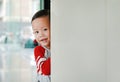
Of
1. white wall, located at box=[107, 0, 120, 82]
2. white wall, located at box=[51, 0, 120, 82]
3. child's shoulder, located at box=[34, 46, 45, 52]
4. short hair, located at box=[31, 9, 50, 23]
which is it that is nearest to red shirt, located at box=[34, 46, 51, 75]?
child's shoulder, located at box=[34, 46, 45, 52]

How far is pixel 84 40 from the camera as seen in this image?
1.60 m

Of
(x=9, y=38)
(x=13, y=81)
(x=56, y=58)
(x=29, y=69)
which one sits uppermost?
(x=9, y=38)

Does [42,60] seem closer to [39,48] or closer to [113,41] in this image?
[39,48]

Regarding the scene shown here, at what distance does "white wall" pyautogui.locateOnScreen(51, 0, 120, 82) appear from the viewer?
4.82ft

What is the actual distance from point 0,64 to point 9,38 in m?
0.29

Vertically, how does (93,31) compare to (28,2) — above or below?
below

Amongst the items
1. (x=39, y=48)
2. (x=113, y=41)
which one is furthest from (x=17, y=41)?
(x=113, y=41)

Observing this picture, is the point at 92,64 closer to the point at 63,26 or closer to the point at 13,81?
the point at 63,26

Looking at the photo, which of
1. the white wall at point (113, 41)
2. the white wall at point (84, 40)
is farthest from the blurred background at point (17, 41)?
the white wall at point (113, 41)

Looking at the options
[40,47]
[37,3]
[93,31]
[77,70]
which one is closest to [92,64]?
[77,70]

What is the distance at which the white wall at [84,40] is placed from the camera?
4.82 ft

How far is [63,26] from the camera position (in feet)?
5.67

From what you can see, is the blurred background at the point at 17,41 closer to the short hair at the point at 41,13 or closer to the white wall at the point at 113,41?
the short hair at the point at 41,13

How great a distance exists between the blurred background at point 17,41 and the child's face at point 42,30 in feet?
0.31
